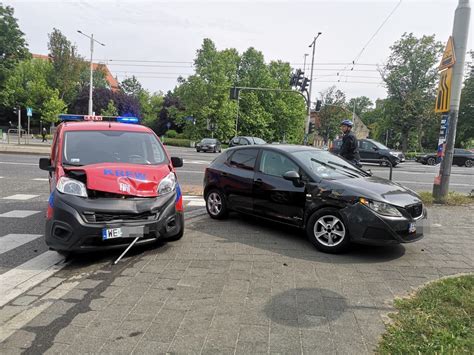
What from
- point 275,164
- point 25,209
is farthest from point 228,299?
point 25,209

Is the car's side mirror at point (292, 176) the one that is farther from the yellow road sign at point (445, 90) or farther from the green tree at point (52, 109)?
the green tree at point (52, 109)

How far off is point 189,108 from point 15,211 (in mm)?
44588

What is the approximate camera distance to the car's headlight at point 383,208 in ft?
15.7

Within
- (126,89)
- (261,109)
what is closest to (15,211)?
(261,109)

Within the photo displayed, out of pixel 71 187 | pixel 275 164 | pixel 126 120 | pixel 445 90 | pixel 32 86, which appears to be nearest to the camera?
pixel 71 187

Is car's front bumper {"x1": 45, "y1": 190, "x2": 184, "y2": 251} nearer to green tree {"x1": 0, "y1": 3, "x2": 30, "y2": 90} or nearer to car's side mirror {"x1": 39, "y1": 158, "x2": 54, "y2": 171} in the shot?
car's side mirror {"x1": 39, "y1": 158, "x2": 54, "y2": 171}

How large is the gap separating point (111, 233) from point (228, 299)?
1711 millimetres

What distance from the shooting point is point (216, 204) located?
705cm

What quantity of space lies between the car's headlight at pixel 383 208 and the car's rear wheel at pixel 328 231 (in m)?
0.42

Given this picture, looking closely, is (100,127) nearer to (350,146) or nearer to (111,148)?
(111,148)

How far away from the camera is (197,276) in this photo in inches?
166

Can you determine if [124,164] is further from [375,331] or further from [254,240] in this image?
[375,331]

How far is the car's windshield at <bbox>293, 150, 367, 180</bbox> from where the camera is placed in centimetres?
560

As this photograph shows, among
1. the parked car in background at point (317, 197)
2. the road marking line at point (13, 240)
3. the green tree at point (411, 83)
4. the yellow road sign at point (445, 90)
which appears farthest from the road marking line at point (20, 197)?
the green tree at point (411, 83)
